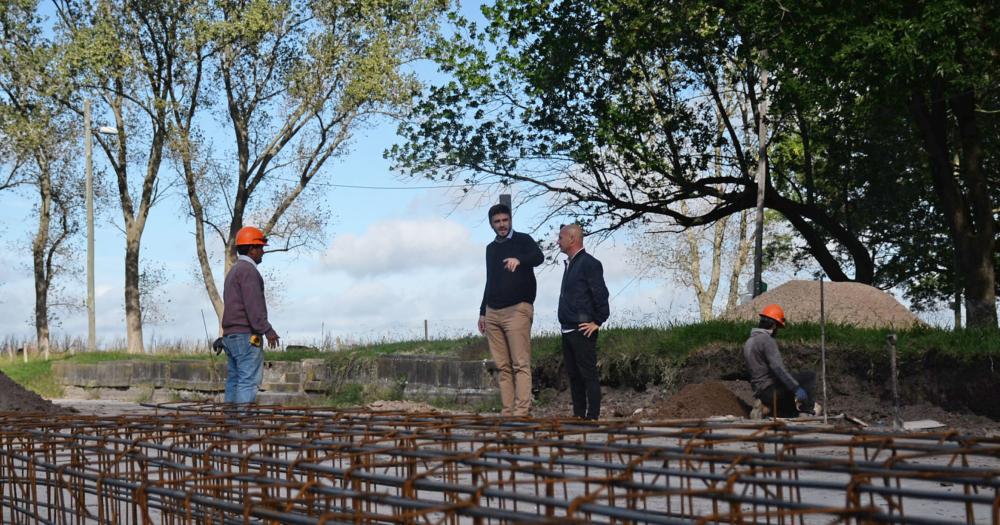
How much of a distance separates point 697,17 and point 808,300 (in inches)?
275

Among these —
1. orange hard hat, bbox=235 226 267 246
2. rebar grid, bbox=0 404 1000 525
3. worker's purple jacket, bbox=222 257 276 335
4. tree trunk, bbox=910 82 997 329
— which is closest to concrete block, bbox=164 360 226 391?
worker's purple jacket, bbox=222 257 276 335

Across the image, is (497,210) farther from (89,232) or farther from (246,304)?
(89,232)

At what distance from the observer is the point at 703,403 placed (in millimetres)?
13156

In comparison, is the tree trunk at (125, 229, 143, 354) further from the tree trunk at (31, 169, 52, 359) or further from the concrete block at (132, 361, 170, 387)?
the concrete block at (132, 361, 170, 387)

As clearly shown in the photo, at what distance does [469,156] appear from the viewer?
2411 centimetres

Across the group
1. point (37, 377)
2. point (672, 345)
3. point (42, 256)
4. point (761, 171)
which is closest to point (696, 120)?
point (761, 171)

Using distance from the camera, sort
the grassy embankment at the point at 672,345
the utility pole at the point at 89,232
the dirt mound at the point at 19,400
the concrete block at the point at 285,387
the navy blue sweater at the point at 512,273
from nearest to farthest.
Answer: the navy blue sweater at the point at 512,273, the grassy embankment at the point at 672,345, the dirt mound at the point at 19,400, the concrete block at the point at 285,387, the utility pole at the point at 89,232

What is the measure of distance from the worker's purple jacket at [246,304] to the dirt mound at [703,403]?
15.6 feet

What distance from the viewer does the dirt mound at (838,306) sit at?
59.1 feet

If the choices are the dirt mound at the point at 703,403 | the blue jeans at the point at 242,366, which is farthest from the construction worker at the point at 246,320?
the dirt mound at the point at 703,403

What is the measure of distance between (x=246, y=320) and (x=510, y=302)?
7.83 ft

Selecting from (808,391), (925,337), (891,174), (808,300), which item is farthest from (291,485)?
(891,174)

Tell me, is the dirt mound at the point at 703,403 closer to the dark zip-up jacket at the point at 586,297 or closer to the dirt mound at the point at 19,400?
the dark zip-up jacket at the point at 586,297

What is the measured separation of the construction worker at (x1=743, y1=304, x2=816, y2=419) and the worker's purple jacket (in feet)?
16.6
